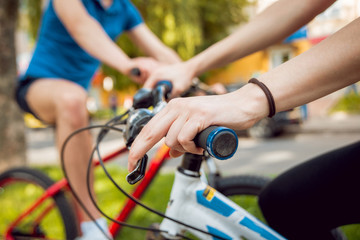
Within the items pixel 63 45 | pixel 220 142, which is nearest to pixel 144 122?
pixel 220 142

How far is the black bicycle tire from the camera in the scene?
1.47 meters

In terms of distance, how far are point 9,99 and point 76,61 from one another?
11.6 feet

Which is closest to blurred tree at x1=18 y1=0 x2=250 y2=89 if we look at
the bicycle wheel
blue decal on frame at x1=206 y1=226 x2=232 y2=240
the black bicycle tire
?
the bicycle wheel

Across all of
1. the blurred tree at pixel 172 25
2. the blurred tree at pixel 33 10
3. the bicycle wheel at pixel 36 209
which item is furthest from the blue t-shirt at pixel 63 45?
the blurred tree at pixel 172 25

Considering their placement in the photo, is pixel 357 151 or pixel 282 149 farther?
pixel 282 149

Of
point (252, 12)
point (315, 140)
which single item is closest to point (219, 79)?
point (252, 12)

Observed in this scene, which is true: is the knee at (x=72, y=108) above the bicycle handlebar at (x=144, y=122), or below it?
above

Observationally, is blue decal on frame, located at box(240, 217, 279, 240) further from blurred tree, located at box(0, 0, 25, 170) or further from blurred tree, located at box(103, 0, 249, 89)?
blurred tree, located at box(103, 0, 249, 89)

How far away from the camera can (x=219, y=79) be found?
22938 mm

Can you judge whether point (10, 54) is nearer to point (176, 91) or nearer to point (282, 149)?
point (176, 91)

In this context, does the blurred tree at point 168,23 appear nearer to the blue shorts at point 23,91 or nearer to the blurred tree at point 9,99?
the blurred tree at point 9,99

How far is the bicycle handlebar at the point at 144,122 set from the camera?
0.64 meters

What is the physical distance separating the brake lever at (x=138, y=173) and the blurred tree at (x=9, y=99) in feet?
15.0

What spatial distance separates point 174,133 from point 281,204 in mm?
550
